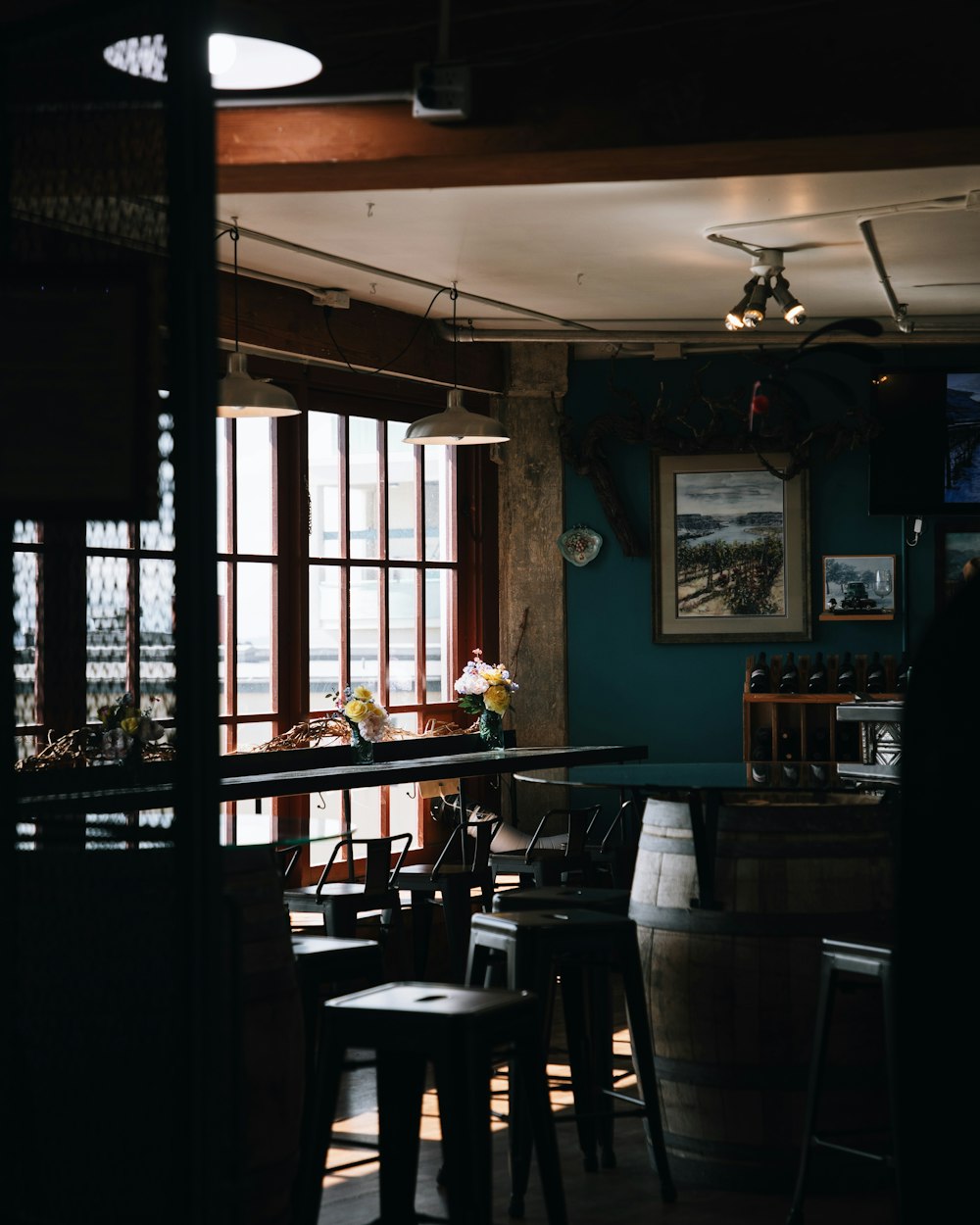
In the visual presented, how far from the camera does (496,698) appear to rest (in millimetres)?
6965

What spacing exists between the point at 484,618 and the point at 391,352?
1.64 m

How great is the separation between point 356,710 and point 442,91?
337 centimetres

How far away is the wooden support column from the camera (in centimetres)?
829

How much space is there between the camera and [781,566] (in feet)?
27.0

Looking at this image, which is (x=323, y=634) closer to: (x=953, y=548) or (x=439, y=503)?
(x=439, y=503)

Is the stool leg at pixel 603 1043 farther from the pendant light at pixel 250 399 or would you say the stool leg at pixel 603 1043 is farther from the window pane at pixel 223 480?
the window pane at pixel 223 480

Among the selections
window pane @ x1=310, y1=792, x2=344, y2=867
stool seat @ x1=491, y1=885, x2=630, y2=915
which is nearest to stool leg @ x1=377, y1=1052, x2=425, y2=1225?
stool seat @ x1=491, y1=885, x2=630, y2=915

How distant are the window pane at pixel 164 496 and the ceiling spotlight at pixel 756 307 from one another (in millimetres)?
4632

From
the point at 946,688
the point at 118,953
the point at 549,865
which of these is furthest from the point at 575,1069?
the point at 946,688

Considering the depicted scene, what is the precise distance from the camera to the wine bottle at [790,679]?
26.1 ft

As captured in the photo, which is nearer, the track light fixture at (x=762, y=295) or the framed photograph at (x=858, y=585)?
the track light fixture at (x=762, y=295)

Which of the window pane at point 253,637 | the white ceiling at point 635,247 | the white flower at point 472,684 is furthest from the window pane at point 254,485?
the white flower at point 472,684

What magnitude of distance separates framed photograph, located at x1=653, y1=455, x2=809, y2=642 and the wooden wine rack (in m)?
0.28

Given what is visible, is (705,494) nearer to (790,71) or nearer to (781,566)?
(781,566)
